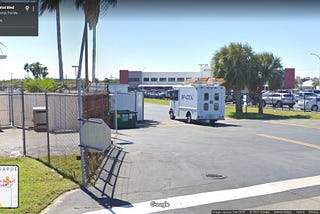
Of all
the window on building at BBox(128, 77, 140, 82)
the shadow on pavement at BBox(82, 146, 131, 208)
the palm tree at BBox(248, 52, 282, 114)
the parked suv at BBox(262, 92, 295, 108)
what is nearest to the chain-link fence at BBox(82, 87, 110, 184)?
the shadow on pavement at BBox(82, 146, 131, 208)

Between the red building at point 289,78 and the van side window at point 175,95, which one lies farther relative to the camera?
the red building at point 289,78

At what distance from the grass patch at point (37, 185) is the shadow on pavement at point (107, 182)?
51 cm

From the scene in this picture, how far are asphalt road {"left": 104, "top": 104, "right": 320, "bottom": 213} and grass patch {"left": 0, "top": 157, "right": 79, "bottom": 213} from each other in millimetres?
1196

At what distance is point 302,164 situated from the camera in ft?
29.7

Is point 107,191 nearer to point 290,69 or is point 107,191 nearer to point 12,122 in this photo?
point 12,122

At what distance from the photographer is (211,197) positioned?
6188 mm

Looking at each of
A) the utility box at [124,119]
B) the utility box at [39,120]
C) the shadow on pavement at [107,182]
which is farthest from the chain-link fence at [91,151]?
the utility box at [124,119]

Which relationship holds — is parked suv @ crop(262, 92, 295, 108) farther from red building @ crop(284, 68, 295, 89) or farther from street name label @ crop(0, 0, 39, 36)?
red building @ crop(284, 68, 295, 89)

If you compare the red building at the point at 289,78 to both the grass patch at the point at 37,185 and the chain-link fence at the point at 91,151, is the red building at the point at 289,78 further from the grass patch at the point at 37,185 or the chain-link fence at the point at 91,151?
the grass patch at the point at 37,185

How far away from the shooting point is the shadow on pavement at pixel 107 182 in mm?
5945

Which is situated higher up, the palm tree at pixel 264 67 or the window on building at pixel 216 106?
the palm tree at pixel 264 67

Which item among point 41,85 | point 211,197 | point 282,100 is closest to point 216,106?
point 41,85

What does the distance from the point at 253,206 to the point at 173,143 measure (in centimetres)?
730

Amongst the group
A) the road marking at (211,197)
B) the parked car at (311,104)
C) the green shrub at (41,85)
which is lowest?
the road marking at (211,197)
